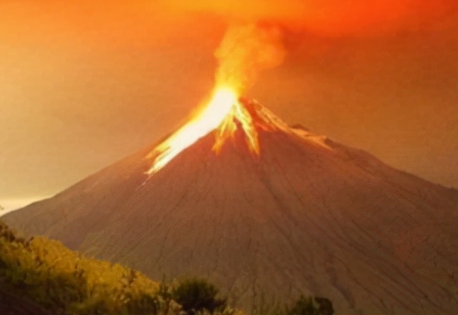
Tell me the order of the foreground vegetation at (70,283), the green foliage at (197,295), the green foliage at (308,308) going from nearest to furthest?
1. the foreground vegetation at (70,283)
2. the green foliage at (197,295)
3. the green foliage at (308,308)

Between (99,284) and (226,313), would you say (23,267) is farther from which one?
(226,313)

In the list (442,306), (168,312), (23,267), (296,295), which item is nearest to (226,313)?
(168,312)

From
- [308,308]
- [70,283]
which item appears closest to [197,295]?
[70,283]

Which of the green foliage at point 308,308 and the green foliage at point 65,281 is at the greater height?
the green foliage at point 308,308

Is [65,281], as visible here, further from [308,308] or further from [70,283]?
[308,308]

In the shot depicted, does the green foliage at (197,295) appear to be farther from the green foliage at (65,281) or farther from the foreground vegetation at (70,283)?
the green foliage at (65,281)

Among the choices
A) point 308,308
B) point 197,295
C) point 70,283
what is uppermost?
point 308,308

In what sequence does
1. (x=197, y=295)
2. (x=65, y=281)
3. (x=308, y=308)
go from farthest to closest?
(x=308, y=308), (x=197, y=295), (x=65, y=281)

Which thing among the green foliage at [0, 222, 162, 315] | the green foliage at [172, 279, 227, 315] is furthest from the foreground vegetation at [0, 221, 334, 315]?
the green foliage at [172, 279, 227, 315]

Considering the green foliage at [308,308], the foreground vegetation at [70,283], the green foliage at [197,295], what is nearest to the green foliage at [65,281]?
the foreground vegetation at [70,283]
